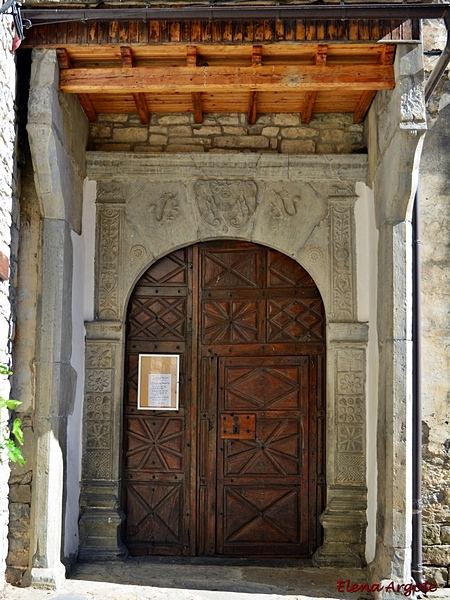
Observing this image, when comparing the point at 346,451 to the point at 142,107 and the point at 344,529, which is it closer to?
the point at 344,529

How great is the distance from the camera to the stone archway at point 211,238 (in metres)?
6.18

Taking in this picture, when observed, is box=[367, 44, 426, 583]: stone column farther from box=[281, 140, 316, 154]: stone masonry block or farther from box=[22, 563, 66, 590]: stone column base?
box=[22, 563, 66, 590]: stone column base

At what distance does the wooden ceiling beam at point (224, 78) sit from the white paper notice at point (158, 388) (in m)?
2.31

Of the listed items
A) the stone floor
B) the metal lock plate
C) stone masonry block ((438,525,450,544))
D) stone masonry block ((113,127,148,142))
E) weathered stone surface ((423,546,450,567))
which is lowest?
the stone floor

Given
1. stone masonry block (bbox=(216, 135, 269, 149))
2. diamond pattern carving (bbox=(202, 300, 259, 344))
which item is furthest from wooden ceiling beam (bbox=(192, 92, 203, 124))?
diamond pattern carving (bbox=(202, 300, 259, 344))

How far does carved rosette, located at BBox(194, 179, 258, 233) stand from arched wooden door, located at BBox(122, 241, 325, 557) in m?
0.22

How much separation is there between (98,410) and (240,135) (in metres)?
2.55

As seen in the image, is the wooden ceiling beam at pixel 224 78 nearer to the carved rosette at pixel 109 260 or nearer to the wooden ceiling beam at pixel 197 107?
the wooden ceiling beam at pixel 197 107

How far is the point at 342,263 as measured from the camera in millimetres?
6332

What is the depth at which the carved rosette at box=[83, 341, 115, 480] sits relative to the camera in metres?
6.22

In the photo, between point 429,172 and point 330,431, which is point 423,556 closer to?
point 330,431

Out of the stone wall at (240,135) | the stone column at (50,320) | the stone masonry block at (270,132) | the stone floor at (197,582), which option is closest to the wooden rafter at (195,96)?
the stone wall at (240,135)

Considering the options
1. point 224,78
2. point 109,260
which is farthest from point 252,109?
point 109,260

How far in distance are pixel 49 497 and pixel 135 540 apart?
3.93ft
